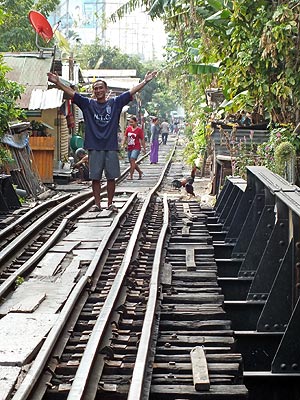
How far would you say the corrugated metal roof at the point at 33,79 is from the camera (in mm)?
21297

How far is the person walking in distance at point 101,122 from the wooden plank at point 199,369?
6.25 m

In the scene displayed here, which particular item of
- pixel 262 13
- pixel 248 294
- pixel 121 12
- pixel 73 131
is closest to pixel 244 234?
pixel 248 294

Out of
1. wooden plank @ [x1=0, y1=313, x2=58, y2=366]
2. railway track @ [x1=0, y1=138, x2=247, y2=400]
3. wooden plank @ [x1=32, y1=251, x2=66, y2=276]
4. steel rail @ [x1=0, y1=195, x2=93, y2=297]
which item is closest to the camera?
railway track @ [x1=0, y1=138, x2=247, y2=400]

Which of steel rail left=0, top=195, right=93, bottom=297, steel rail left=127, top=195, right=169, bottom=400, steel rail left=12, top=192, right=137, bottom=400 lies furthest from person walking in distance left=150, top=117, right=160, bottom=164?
steel rail left=12, top=192, right=137, bottom=400

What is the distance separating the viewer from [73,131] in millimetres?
30016

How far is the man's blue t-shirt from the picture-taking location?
1141 cm

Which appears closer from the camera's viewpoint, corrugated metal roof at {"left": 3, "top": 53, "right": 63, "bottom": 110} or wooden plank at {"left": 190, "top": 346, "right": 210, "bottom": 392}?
wooden plank at {"left": 190, "top": 346, "right": 210, "bottom": 392}

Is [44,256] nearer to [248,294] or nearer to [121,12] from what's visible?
[248,294]

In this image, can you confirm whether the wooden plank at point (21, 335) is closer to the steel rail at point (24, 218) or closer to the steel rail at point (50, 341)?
the steel rail at point (50, 341)

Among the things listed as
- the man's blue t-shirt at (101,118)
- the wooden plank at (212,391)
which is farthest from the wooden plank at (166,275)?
the man's blue t-shirt at (101,118)

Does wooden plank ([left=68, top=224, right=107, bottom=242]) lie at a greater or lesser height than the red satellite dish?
lesser

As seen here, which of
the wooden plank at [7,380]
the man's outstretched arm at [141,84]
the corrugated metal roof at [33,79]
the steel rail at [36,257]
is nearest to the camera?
the wooden plank at [7,380]

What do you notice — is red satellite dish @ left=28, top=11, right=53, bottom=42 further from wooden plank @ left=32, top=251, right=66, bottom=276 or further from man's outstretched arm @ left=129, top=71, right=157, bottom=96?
wooden plank @ left=32, top=251, right=66, bottom=276

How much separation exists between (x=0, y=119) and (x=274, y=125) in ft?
18.3
